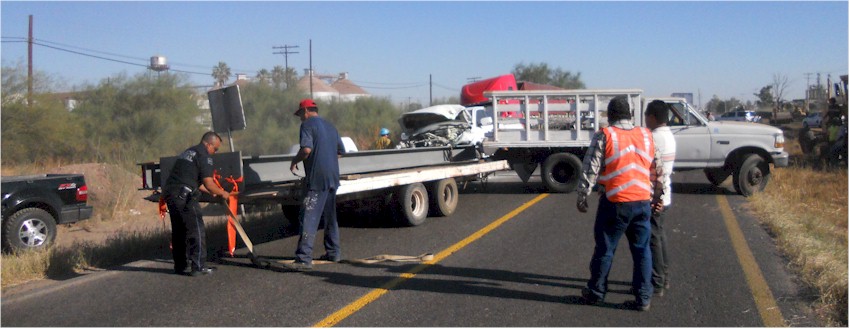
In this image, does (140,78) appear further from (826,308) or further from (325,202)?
(826,308)

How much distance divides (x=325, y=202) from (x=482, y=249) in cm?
193

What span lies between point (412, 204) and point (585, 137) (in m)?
5.20

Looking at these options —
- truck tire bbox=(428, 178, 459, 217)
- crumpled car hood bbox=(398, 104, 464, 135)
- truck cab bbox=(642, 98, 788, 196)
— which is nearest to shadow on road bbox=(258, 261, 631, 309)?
truck tire bbox=(428, 178, 459, 217)

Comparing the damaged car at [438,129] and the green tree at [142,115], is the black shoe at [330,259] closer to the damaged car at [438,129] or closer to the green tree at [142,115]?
the damaged car at [438,129]

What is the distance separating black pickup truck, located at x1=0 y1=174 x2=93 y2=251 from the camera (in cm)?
1216

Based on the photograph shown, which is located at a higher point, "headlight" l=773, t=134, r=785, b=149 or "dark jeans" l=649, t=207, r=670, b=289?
"headlight" l=773, t=134, r=785, b=149

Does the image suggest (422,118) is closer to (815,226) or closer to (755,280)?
(815,226)

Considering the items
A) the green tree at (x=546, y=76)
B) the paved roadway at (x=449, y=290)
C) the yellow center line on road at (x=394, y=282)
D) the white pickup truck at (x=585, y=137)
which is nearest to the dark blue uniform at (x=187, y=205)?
the paved roadway at (x=449, y=290)

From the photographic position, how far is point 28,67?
1310 inches

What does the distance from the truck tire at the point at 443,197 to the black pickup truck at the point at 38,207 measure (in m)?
5.70

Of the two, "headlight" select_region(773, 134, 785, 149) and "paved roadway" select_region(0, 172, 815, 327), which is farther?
"headlight" select_region(773, 134, 785, 149)

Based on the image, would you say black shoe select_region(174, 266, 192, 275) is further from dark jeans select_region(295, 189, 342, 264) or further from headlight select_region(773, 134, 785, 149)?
headlight select_region(773, 134, 785, 149)

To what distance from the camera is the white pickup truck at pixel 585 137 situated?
49.6 feet

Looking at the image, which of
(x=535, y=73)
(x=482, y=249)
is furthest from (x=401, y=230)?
(x=535, y=73)
